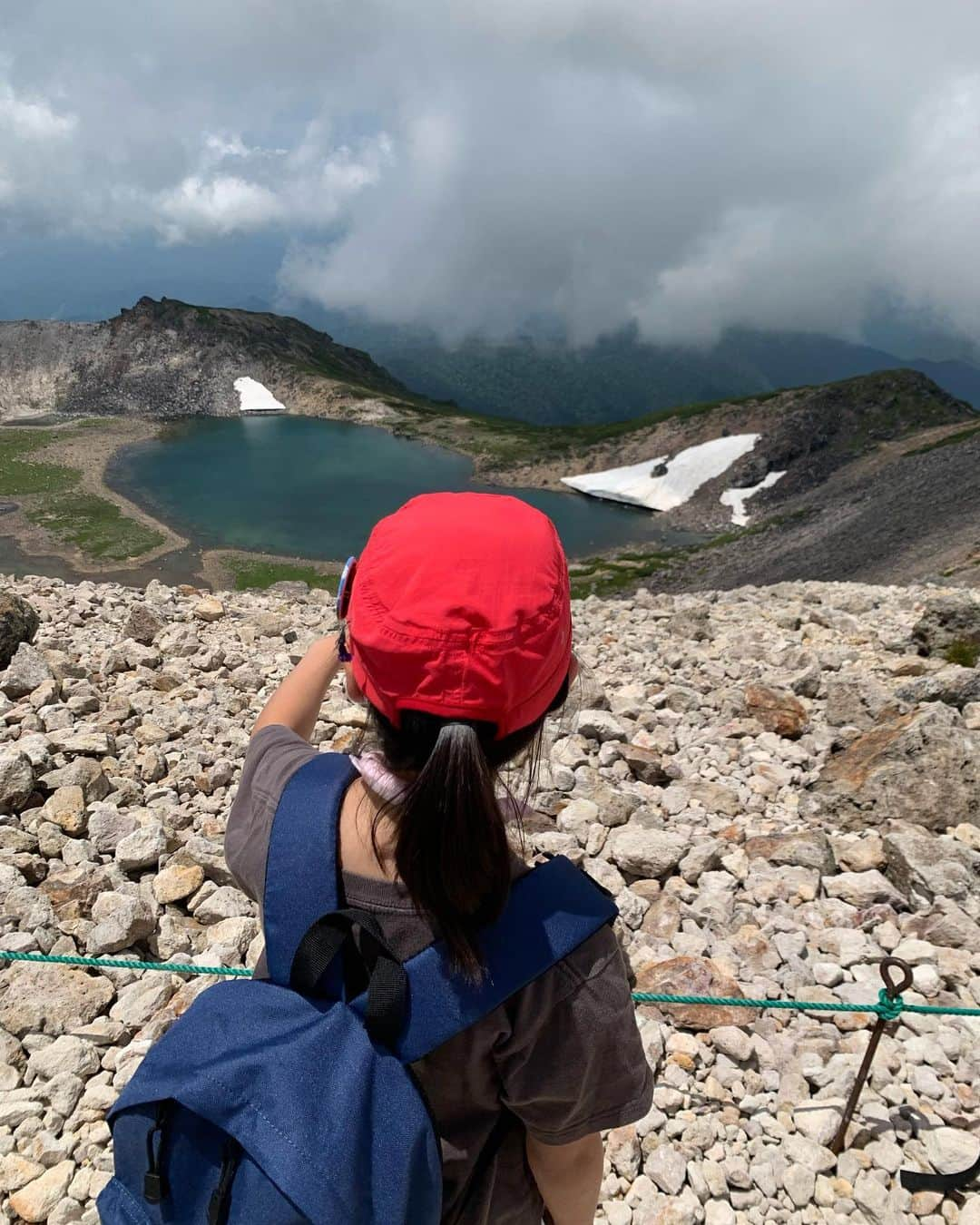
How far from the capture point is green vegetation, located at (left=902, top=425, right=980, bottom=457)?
197 feet

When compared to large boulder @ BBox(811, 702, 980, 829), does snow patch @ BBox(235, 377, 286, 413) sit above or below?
above

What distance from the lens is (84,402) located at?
103750 millimetres

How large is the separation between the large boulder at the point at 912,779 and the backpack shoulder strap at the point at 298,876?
508 cm

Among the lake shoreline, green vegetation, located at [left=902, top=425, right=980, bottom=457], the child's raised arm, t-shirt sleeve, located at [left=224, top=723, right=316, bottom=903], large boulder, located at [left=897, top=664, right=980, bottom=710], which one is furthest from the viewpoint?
green vegetation, located at [left=902, top=425, right=980, bottom=457]

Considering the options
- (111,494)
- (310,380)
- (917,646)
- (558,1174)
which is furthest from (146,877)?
(310,380)

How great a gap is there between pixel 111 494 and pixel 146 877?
6393cm

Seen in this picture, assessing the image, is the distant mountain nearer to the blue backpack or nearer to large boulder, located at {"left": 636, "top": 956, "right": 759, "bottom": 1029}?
large boulder, located at {"left": 636, "top": 956, "right": 759, "bottom": 1029}

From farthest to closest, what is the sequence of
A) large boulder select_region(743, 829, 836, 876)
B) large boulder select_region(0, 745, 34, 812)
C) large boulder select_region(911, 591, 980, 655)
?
large boulder select_region(911, 591, 980, 655)
large boulder select_region(0, 745, 34, 812)
large boulder select_region(743, 829, 836, 876)

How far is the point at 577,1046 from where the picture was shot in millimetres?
1528

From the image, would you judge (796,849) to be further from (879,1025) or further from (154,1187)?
(154,1187)

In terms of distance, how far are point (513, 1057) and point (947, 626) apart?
969 cm

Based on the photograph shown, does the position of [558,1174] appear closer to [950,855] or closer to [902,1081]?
[902,1081]

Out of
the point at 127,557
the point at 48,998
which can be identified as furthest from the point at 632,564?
the point at 48,998

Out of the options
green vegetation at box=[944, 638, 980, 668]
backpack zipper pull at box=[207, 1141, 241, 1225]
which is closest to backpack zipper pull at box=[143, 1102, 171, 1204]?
backpack zipper pull at box=[207, 1141, 241, 1225]
